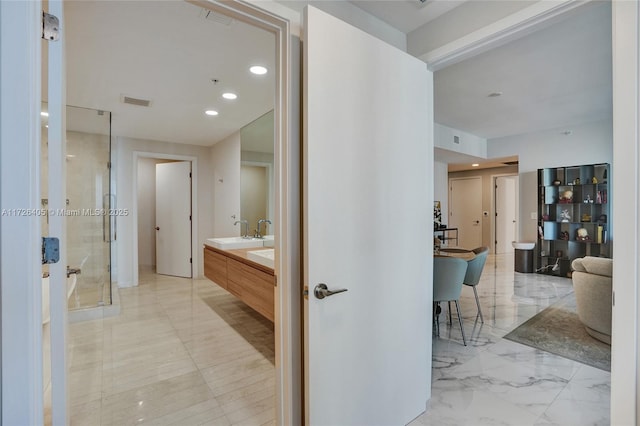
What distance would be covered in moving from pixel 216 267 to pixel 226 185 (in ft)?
6.44

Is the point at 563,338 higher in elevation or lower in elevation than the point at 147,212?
lower

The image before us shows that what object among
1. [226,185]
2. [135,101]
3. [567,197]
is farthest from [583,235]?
[135,101]

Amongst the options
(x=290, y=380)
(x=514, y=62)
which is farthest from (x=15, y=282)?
(x=514, y=62)

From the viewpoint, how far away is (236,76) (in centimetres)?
277

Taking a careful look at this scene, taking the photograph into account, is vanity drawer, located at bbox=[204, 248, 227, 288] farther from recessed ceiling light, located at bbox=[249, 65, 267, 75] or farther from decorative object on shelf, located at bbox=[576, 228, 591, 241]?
decorative object on shelf, located at bbox=[576, 228, 591, 241]

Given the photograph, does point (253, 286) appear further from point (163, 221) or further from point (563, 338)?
point (163, 221)

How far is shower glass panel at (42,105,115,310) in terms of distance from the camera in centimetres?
314

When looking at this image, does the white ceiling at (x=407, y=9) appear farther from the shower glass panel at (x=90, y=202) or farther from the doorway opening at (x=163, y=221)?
the doorway opening at (x=163, y=221)

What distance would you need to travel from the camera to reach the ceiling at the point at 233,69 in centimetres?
192

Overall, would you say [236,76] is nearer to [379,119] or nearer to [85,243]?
[379,119]

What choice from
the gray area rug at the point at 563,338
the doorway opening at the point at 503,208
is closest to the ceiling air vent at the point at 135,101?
the gray area rug at the point at 563,338

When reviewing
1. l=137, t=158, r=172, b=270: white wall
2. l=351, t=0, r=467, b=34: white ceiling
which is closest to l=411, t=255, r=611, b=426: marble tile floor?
l=351, t=0, r=467, b=34: white ceiling

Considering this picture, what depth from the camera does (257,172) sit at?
4.08m
